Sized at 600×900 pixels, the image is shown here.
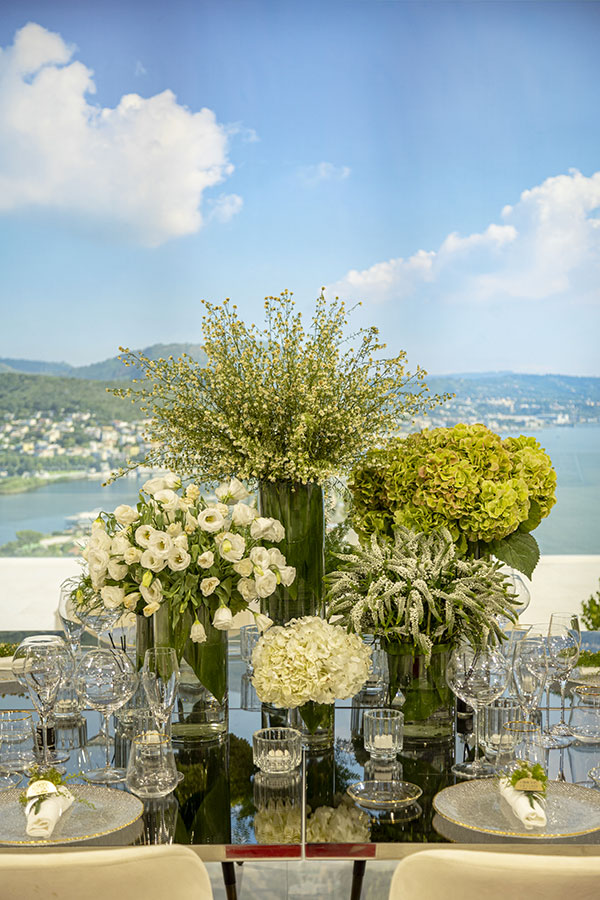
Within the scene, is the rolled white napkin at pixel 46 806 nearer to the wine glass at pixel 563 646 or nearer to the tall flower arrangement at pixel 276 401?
the tall flower arrangement at pixel 276 401

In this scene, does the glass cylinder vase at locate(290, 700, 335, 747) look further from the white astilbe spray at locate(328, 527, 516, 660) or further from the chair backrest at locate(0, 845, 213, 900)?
the chair backrest at locate(0, 845, 213, 900)

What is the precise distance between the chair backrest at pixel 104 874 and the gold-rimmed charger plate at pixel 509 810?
1.47ft

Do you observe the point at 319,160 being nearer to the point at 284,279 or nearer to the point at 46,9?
the point at 284,279

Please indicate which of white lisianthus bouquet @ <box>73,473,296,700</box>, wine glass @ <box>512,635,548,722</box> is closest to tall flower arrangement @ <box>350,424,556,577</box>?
wine glass @ <box>512,635,548,722</box>

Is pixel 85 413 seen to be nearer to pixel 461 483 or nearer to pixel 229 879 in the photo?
pixel 229 879

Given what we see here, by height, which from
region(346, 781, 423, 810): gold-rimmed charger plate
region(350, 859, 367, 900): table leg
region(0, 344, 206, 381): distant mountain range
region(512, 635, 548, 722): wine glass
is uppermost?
region(0, 344, 206, 381): distant mountain range

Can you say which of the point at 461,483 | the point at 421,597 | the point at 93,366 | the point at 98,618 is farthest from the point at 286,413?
the point at 93,366

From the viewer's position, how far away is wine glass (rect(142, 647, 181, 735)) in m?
1.59

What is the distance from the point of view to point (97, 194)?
16.6ft

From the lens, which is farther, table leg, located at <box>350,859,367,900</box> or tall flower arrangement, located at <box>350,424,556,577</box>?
table leg, located at <box>350,859,367,900</box>

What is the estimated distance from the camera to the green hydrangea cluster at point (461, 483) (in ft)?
6.44

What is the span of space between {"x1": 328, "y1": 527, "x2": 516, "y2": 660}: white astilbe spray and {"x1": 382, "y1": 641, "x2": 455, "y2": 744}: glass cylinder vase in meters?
0.02

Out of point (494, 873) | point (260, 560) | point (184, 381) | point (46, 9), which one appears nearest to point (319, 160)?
point (46, 9)

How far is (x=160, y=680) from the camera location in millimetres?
1596
